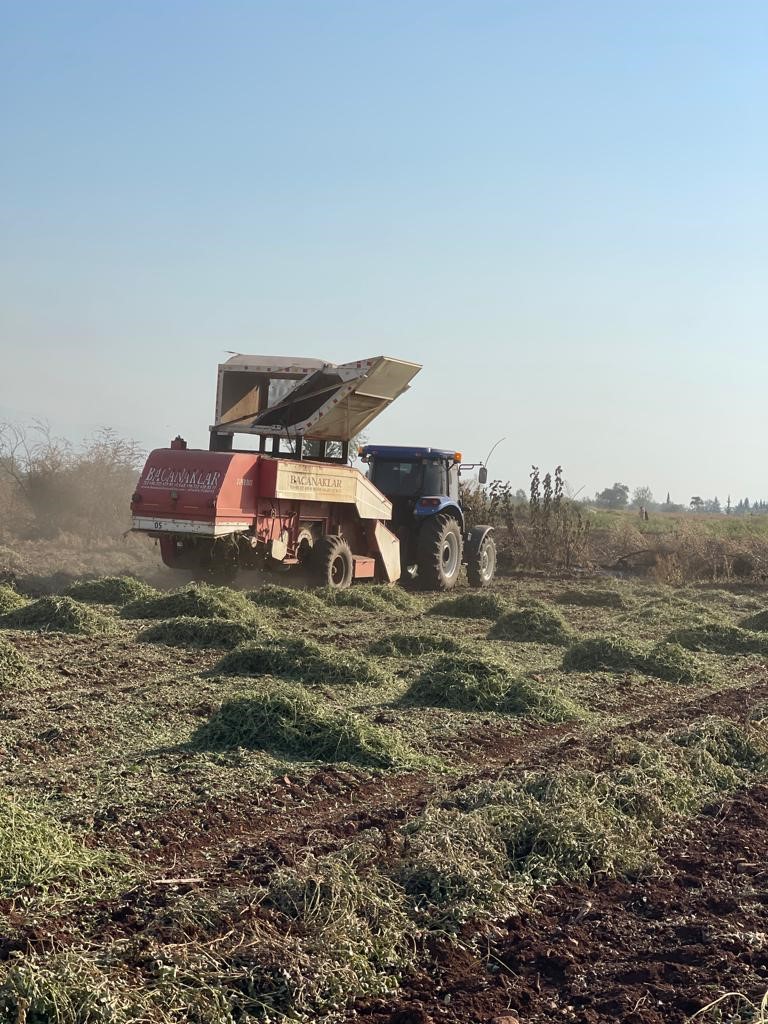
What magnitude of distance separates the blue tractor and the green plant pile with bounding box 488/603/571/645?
4.66 metres

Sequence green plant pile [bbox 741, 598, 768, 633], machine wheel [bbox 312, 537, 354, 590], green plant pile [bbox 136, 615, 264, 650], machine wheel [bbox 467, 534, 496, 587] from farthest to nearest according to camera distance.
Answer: machine wheel [bbox 467, 534, 496, 587] → machine wheel [bbox 312, 537, 354, 590] → green plant pile [bbox 741, 598, 768, 633] → green plant pile [bbox 136, 615, 264, 650]

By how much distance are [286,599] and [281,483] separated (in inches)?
61.9

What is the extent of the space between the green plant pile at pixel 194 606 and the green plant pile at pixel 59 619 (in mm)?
754

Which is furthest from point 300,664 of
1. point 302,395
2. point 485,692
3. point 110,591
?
point 302,395

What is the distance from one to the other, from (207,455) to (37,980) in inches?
439

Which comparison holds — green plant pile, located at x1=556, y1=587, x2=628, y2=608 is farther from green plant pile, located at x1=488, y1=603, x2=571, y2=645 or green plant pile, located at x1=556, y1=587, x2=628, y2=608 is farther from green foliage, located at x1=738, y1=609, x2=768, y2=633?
green plant pile, located at x1=488, y1=603, x2=571, y2=645

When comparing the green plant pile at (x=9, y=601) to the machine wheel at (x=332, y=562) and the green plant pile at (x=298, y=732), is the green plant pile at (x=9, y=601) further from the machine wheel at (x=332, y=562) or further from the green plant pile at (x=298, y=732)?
the green plant pile at (x=298, y=732)

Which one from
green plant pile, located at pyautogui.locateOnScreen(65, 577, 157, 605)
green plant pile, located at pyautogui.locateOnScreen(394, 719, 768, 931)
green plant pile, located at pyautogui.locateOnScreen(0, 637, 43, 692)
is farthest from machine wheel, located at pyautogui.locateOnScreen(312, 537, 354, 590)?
green plant pile, located at pyautogui.locateOnScreen(394, 719, 768, 931)

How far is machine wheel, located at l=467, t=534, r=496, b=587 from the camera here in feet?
65.5

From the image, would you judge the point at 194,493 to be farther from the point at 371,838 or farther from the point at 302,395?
the point at 371,838

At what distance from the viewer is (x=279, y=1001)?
3703 mm

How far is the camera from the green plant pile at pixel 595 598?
18.0 metres

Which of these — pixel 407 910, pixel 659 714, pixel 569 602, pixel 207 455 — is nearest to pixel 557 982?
pixel 407 910

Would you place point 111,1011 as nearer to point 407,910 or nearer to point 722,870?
point 407,910
